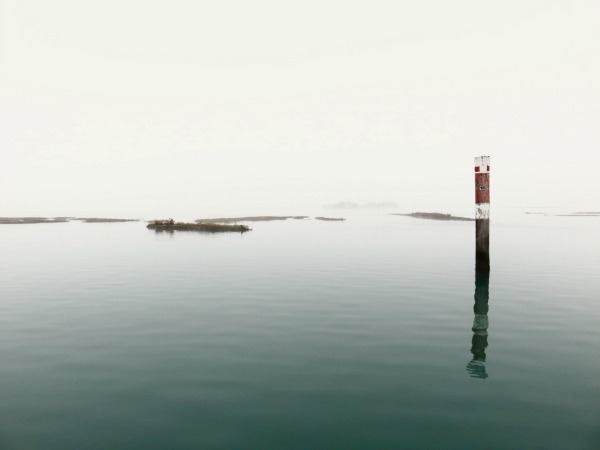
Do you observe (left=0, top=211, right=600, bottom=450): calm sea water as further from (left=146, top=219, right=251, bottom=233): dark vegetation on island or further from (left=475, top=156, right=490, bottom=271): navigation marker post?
(left=146, top=219, right=251, bottom=233): dark vegetation on island

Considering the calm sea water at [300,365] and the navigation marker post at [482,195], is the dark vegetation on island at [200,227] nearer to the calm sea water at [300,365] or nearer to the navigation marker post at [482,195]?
the calm sea water at [300,365]

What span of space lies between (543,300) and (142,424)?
1764 centimetres

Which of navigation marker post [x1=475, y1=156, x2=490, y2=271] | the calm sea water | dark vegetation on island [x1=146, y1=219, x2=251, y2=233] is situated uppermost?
navigation marker post [x1=475, y1=156, x2=490, y2=271]

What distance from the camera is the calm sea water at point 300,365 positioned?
768cm

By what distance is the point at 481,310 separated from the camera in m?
17.1

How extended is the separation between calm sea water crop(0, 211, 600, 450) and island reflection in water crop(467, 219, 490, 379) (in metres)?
0.08

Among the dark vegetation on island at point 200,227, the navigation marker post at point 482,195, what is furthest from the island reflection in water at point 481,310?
the dark vegetation on island at point 200,227

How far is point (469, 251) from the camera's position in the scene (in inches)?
1620

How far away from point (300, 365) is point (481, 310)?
957cm

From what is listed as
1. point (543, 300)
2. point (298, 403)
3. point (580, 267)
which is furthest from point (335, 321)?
point (580, 267)

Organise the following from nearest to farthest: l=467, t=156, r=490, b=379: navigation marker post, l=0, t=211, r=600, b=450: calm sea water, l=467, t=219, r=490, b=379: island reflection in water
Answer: l=0, t=211, r=600, b=450: calm sea water
l=467, t=219, r=490, b=379: island reflection in water
l=467, t=156, r=490, b=379: navigation marker post

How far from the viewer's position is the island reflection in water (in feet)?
35.3

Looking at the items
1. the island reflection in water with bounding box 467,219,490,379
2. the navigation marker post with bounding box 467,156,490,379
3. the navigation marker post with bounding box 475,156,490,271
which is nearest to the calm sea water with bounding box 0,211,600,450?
the island reflection in water with bounding box 467,219,490,379

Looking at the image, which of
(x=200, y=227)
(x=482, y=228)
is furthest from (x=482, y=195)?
(x=200, y=227)
